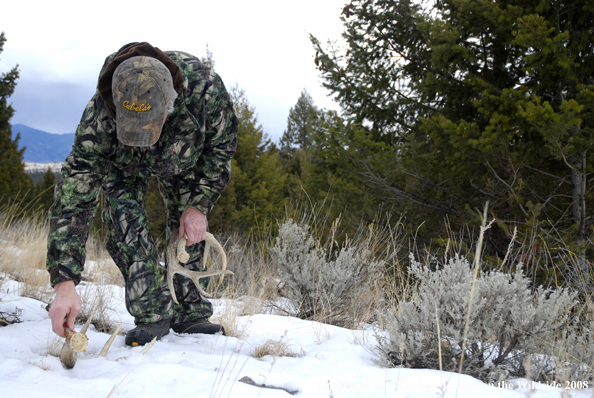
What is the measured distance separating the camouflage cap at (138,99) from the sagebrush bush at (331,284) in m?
1.77

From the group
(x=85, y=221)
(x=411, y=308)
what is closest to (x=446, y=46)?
(x=411, y=308)

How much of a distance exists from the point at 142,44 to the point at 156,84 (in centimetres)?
34

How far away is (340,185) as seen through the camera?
7270 millimetres

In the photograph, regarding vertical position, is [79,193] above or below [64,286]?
above

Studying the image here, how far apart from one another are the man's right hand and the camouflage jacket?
5 centimetres

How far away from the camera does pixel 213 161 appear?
2.36 m

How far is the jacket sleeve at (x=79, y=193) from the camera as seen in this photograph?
70.6 inches

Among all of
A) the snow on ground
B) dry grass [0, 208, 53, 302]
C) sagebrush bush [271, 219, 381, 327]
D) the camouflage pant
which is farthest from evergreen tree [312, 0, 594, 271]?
dry grass [0, 208, 53, 302]

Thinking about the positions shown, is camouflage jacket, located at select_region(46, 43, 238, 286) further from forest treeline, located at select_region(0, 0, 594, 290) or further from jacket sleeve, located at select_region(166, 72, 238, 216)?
forest treeline, located at select_region(0, 0, 594, 290)

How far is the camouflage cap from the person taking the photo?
5.64ft

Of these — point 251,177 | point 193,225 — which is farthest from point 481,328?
point 251,177

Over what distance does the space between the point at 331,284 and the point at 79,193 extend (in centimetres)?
206

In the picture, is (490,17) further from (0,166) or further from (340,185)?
(0,166)

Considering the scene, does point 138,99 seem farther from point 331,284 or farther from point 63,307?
point 331,284
